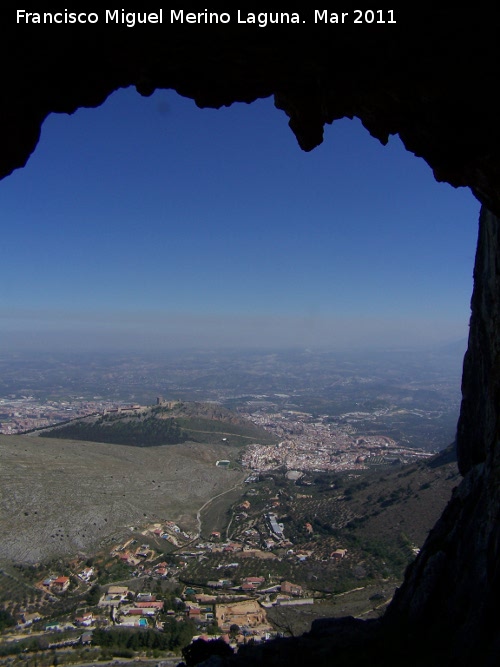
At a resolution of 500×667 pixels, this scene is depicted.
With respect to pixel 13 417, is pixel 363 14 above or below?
above

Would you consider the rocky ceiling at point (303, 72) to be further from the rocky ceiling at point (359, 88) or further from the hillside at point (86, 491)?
the hillside at point (86, 491)

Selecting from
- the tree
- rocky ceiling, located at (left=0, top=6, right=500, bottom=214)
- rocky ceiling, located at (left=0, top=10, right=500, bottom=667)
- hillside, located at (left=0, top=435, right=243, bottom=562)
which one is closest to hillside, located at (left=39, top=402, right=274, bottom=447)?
hillside, located at (left=0, top=435, right=243, bottom=562)

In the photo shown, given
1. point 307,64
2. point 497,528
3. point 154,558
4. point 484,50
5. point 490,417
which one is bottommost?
point 154,558

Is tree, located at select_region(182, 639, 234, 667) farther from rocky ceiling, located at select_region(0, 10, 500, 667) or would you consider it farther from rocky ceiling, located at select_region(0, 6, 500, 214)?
rocky ceiling, located at select_region(0, 6, 500, 214)

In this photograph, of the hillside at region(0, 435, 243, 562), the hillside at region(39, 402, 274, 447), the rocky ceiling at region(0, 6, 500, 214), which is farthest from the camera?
the hillside at region(39, 402, 274, 447)

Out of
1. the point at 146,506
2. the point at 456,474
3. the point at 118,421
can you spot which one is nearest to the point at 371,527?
the point at 456,474

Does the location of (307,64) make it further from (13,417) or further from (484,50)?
(13,417)
